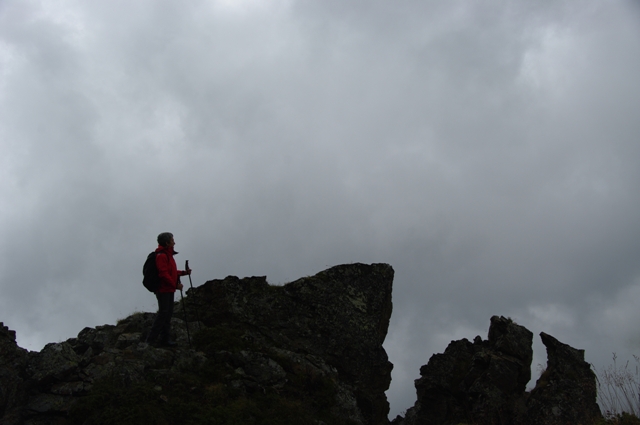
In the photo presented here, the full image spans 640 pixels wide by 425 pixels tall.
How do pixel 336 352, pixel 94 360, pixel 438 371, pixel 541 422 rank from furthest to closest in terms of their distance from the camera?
pixel 438 371
pixel 541 422
pixel 336 352
pixel 94 360

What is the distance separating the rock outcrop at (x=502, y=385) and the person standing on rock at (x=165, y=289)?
1324cm

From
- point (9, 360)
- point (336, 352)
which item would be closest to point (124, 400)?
point (9, 360)

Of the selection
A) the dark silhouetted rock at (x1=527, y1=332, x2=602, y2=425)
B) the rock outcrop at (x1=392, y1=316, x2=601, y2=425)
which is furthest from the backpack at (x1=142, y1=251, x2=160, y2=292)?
the dark silhouetted rock at (x1=527, y1=332, x2=602, y2=425)

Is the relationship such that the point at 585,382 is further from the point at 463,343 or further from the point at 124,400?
the point at 124,400

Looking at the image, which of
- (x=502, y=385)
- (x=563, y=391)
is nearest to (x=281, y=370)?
(x=502, y=385)

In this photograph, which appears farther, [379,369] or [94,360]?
[379,369]

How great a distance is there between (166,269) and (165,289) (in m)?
0.62

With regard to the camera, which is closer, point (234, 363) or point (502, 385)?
point (234, 363)

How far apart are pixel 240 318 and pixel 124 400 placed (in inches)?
246

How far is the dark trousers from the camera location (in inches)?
576

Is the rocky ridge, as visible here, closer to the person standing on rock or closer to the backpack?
the person standing on rock

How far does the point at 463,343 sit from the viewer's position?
80.4ft

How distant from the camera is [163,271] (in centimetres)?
1456

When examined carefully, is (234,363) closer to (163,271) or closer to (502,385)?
(163,271)
